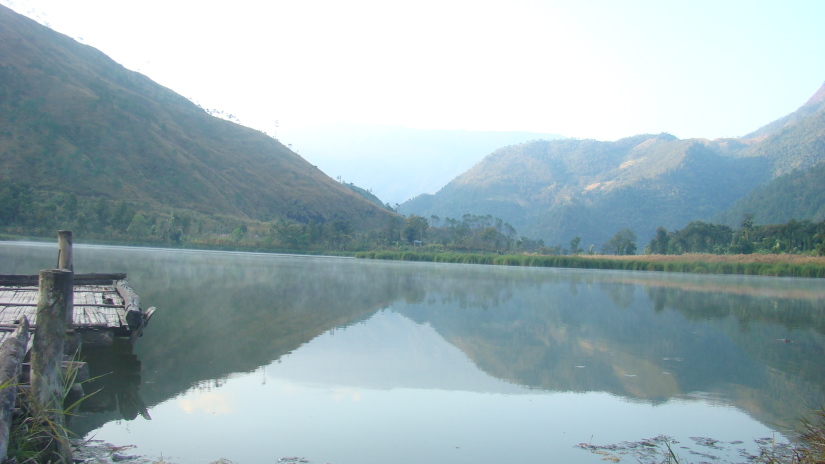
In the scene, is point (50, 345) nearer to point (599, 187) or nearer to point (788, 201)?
point (788, 201)

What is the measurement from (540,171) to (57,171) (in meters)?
138

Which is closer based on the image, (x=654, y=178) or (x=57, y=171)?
(x=57, y=171)

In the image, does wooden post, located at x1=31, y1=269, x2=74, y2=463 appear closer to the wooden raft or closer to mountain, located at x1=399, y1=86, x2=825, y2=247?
the wooden raft

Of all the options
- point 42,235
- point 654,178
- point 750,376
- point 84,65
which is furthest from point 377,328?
point 654,178

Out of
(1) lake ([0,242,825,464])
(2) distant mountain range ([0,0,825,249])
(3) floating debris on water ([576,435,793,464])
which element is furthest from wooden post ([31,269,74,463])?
(2) distant mountain range ([0,0,825,249])

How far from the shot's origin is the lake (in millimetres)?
5809

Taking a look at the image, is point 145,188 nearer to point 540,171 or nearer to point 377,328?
point 377,328

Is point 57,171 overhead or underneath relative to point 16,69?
underneath

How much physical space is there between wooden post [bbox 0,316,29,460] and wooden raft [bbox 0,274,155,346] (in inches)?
54.7

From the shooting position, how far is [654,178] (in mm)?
142250

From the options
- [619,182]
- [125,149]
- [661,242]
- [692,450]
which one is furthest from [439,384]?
[619,182]

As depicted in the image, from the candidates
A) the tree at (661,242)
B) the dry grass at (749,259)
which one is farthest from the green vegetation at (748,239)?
the dry grass at (749,259)

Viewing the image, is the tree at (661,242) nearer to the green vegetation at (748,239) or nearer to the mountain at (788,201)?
the green vegetation at (748,239)

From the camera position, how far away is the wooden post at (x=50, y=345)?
→ 4598 mm
